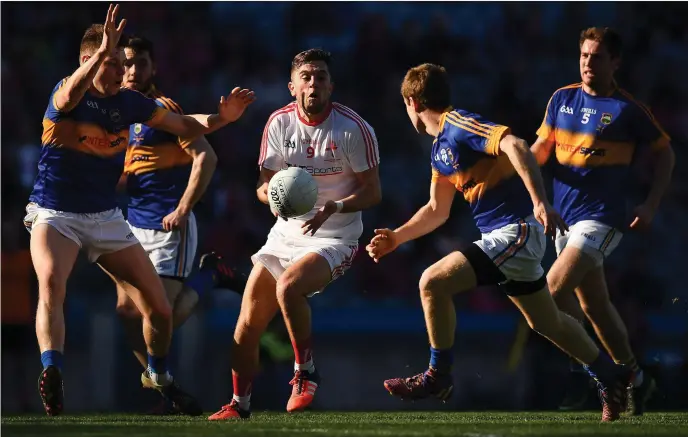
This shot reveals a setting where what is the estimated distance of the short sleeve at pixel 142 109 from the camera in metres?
8.22

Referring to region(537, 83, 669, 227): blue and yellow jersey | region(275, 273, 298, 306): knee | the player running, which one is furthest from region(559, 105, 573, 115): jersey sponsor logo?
the player running

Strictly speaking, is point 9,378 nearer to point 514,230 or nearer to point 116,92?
point 116,92

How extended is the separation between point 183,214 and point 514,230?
2.89m

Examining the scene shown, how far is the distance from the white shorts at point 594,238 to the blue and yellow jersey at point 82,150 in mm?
2928

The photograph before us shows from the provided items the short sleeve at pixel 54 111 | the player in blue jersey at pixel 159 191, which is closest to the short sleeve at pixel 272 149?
the player in blue jersey at pixel 159 191

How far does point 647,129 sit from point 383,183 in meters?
5.32

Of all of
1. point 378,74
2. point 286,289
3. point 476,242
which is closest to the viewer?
point 476,242

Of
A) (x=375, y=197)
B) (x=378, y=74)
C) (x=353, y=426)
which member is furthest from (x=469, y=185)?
(x=378, y=74)

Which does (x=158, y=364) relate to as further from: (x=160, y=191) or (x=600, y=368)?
(x=600, y=368)

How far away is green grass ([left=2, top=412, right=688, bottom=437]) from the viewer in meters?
6.78

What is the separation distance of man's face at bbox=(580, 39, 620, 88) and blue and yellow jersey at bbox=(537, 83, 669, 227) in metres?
0.11

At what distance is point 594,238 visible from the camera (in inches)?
335

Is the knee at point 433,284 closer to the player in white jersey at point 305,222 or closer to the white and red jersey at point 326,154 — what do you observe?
the player in white jersey at point 305,222

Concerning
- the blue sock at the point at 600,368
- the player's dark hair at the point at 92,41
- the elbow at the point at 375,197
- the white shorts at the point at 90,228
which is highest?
the player's dark hair at the point at 92,41
